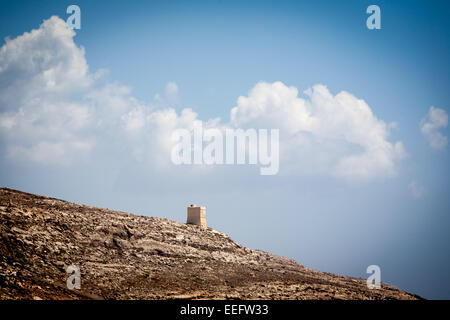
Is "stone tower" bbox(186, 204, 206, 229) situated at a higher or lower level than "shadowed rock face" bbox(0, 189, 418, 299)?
higher

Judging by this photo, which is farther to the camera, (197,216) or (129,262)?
(197,216)

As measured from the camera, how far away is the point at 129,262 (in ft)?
134

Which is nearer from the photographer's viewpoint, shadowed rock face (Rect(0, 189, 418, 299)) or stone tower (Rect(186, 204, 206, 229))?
shadowed rock face (Rect(0, 189, 418, 299))

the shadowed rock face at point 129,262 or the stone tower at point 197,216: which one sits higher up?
the stone tower at point 197,216

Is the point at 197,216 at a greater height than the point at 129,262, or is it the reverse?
the point at 197,216

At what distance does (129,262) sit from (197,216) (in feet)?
54.6

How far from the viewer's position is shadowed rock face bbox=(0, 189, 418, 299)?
3353cm

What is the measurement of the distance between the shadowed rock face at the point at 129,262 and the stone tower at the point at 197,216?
196cm

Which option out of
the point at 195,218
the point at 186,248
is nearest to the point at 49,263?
the point at 186,248

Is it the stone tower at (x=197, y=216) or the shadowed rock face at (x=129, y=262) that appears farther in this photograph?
the stone tower at (x=197, y=216)

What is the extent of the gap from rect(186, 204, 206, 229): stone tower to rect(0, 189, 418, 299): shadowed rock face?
1.96 meters

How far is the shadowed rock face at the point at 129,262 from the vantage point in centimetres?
3353
